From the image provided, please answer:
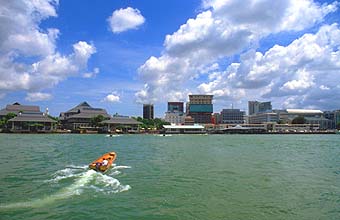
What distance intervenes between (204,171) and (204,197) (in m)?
8.07

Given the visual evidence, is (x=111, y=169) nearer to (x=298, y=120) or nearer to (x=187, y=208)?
(x=187, y=208)

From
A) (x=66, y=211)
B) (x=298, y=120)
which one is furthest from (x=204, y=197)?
(x=298, y=120)

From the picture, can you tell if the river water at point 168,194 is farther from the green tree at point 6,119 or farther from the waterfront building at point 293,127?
the waterfront building at point 293,127

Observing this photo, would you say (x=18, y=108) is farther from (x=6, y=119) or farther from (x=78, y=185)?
(x=78, y=185)

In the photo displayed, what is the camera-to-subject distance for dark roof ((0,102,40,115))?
135 m

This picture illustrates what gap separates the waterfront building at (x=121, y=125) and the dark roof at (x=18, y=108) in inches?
1322

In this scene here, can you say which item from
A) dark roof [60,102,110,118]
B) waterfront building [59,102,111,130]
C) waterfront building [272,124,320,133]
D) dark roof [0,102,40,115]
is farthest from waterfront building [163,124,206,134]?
dark roof [0,102,40,115]

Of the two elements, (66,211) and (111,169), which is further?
(111,169)

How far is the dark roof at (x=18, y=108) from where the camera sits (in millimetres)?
134625

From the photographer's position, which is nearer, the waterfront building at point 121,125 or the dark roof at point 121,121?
the waterfront building at point 121,125

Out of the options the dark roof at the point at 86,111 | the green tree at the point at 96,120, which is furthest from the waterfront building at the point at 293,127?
the green tree at the point at 96,120

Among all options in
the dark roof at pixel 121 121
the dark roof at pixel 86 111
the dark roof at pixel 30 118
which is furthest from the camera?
the dark roof at pixel 86 111

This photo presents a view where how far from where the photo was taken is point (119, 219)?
11242mm

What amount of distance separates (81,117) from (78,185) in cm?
13062
